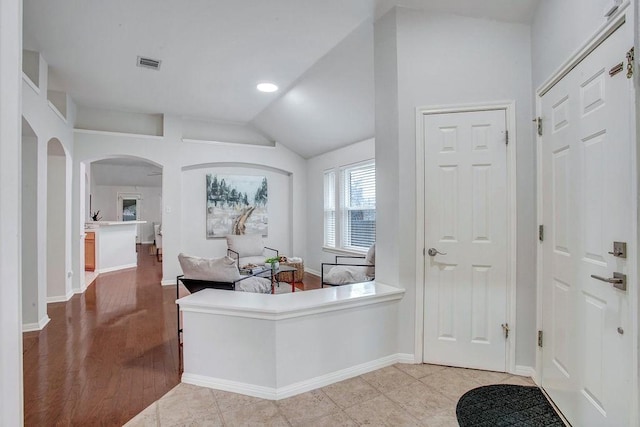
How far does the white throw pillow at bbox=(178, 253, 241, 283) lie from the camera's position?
2.84 m

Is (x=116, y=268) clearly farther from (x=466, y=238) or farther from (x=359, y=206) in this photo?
(x=466, y=238)

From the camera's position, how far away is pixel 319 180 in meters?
6.67

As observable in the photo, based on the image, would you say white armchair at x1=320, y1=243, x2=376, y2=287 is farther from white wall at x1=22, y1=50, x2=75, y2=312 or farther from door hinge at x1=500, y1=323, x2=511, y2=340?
white wall at x1=22, y1=50, x2=75, y2=312

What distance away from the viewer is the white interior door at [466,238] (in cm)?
249

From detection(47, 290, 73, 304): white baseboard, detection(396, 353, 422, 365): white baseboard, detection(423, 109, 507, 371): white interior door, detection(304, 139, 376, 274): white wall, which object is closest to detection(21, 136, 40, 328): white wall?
detection(47, 290, 73, 304): white baseboard

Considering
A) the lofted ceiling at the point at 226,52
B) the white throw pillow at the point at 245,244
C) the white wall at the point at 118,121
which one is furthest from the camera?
the white throw pillow at the point at 245,244

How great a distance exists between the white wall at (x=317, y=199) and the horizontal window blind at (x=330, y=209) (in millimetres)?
90

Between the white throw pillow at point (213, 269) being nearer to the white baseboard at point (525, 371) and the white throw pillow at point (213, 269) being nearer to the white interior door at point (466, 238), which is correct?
the white interior door at point (466, 238)

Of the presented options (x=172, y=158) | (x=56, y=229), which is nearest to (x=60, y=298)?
(x=56, y=229)

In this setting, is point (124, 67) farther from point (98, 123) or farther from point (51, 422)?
point (51, 422)

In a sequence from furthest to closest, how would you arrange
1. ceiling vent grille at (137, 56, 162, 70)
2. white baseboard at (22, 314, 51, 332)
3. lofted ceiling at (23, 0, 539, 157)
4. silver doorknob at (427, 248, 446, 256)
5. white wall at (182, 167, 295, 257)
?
white wall at (182, 167, 295, 257) < ceiling vent grille at (137, 56, 162, 70) < white baseboard at (22, 314, 51, 332) < lofted ceiling at (23, 0, 539, 157) < silver doorknob at (427, 248, 446, 256)
